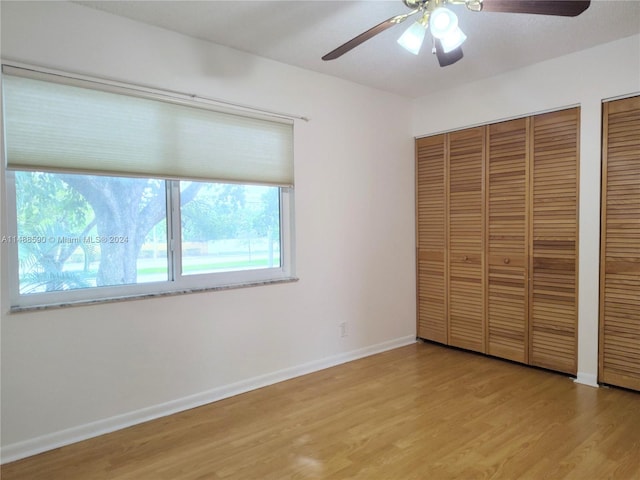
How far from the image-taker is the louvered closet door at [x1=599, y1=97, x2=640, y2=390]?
2.74 metres

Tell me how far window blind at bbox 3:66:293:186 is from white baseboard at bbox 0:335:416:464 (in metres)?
1.44

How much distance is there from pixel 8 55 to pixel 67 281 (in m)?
1.21

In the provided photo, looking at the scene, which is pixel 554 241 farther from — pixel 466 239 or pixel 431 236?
pixel 431 236

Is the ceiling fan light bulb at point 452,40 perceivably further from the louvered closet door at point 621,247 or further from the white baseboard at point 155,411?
the white baseboard at point 155,411

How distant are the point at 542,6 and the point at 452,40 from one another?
1.40 feet

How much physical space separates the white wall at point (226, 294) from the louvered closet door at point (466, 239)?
0.45 m

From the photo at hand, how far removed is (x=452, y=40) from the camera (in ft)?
6.39

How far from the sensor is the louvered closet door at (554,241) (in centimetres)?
304

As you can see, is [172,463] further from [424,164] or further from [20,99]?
[424,164]

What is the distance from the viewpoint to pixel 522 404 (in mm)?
2662

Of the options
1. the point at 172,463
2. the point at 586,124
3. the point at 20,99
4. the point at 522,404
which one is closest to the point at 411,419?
the point at 522,404

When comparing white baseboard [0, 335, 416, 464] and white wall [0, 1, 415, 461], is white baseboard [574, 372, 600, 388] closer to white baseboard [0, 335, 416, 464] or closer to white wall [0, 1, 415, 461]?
white wall [0, 1, 415, 461]

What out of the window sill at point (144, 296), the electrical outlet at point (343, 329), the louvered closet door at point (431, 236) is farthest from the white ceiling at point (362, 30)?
the electrical outlet at point (343, 329)

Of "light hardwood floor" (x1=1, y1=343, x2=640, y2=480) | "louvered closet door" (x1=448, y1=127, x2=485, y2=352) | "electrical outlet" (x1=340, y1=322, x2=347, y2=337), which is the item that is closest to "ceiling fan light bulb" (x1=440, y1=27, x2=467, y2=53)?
"louvered closet door" (x1=448, y1=127, x2=485, y2=352)
